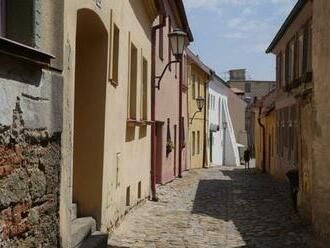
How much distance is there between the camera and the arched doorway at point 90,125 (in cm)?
795

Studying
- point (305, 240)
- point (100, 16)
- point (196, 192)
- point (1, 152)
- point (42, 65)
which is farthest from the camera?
point (196, 192)

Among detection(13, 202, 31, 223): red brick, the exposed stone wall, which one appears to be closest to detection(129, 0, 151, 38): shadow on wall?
the exposed stone wall

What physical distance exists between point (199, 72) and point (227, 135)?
37.7 feet

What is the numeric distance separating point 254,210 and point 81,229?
24.8 ft

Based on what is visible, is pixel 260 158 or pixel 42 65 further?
pixel 260 158

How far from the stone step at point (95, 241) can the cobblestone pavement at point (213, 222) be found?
3.53 feet

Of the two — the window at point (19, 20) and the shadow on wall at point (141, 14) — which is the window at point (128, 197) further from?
the window at point (19, 20)

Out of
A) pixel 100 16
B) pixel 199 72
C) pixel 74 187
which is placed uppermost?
pixel 199 72

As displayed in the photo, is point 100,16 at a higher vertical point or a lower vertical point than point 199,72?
lower

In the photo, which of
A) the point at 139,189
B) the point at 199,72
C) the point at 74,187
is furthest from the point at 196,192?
the point at 199,72

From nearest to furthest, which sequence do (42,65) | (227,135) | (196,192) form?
(42,65)
(196,192)
(227,135)

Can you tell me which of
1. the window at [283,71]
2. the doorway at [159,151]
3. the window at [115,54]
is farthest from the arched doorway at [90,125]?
the window at [283,71]

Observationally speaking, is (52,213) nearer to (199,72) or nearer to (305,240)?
(305,240)

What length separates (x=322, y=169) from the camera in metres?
9.58
